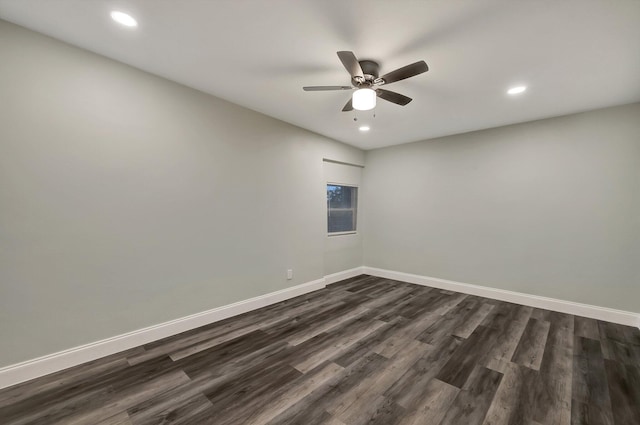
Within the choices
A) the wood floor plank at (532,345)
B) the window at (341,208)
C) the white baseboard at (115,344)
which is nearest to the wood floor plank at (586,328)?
the wood floor plank at (532,345)

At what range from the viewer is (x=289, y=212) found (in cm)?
391

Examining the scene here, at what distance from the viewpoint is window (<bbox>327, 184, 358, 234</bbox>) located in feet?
16.0

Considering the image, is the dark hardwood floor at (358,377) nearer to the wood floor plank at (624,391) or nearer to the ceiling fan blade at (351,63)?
the wood floor plank at (624,391)

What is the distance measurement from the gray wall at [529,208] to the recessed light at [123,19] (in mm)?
4361

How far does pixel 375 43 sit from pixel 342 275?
156 inches

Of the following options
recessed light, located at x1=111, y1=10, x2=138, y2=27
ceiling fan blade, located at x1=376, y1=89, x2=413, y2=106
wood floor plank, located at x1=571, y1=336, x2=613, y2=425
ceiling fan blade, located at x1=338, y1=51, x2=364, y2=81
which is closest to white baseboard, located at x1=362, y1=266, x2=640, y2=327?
wood floor plank, located at x1=571, y1=336, x2=613, y2=425

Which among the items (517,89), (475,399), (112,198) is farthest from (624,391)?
(112,198)

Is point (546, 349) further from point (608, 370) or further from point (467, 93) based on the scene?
point (467, 93)

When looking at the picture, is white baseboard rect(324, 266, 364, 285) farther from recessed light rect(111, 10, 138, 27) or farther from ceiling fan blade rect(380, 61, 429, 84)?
recessed light rect(111, 10, 138, 27)

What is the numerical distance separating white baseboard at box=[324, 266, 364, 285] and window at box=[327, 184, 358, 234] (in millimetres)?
825

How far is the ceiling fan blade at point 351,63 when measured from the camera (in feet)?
5.90

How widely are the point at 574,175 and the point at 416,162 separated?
218 cm

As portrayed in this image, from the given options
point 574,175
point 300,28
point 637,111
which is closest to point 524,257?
point 574,175

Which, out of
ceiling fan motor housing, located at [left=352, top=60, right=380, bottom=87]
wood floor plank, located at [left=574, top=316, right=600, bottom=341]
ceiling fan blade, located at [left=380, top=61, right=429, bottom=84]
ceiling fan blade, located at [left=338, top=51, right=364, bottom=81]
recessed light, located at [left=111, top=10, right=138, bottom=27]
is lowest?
wood floor plank, located at [left=574, top=316, right=600, bottom=341]
